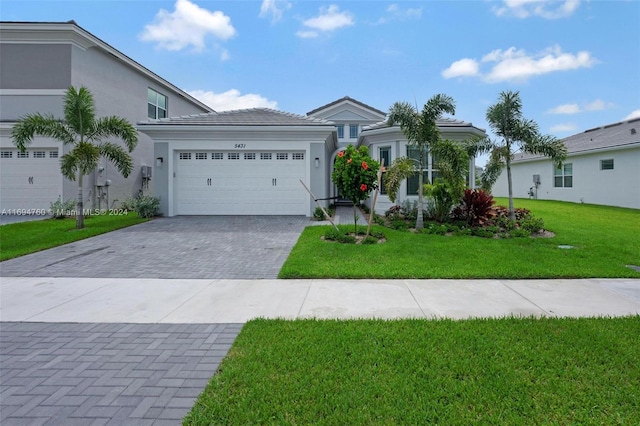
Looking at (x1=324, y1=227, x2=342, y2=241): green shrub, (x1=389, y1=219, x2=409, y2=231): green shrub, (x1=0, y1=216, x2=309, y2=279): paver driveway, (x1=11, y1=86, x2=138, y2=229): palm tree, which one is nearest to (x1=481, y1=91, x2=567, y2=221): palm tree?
(x1=389, y1=219, x2=409, y2=231): green shrub

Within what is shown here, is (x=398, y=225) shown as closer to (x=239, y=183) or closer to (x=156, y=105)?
(x=239, y=183)

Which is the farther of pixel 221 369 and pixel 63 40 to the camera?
pixel 63 40

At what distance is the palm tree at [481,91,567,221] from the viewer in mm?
10695

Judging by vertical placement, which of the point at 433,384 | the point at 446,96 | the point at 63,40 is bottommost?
the point at 433,384

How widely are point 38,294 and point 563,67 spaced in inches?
676

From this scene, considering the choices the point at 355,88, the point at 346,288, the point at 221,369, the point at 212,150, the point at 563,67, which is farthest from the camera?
the point at 355,88

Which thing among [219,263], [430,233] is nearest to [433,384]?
[219,263]

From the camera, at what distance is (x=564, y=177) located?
2155 centimetres

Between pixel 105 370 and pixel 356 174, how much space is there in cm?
720

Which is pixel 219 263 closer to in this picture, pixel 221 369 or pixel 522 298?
pixel 221 369

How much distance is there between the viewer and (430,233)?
1035 cm

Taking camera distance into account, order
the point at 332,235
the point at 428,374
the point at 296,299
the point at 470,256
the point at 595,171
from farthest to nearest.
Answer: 1. the point at 595,171
2. the point at 332,235
3. the point at 470,256
4. the point at 296,299
5. the point at 428,374

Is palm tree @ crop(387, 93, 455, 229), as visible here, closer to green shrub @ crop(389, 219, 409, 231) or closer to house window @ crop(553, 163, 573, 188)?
green shrub @ crop(389, 219, 409, 231)

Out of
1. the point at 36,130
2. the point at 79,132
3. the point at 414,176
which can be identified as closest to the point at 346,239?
the point at 414,176
